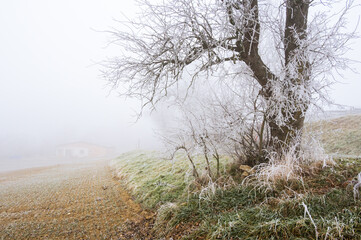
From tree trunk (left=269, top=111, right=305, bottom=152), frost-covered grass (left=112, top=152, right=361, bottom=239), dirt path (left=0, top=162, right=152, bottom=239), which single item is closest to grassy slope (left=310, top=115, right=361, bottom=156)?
tree trunk (left=269, top=111, right=305, bottom=152)

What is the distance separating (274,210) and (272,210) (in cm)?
3

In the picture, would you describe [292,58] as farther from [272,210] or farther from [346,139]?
[346,139]

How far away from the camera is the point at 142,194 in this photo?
4770 millimetres

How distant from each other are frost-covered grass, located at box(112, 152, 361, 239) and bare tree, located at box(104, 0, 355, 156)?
0.98 m

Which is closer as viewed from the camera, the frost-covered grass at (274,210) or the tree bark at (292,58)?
the frost-covered grass at (274,210)

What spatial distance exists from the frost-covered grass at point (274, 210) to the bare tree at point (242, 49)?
98cm

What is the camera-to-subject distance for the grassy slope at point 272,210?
79.2 inches

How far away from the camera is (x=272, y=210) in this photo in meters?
2.51

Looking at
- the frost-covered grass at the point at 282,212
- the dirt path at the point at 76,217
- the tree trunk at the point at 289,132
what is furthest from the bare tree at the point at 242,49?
the dirt path at the point at 76,217

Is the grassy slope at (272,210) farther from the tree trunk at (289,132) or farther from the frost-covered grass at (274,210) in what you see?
the tree trunk at (289,132)

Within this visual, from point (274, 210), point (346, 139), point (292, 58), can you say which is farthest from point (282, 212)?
point (346, 139)

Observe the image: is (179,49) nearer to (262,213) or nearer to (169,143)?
(169,143)

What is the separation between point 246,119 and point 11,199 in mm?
6796

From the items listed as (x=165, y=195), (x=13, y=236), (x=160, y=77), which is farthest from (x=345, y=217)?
(x=13, y=236)
